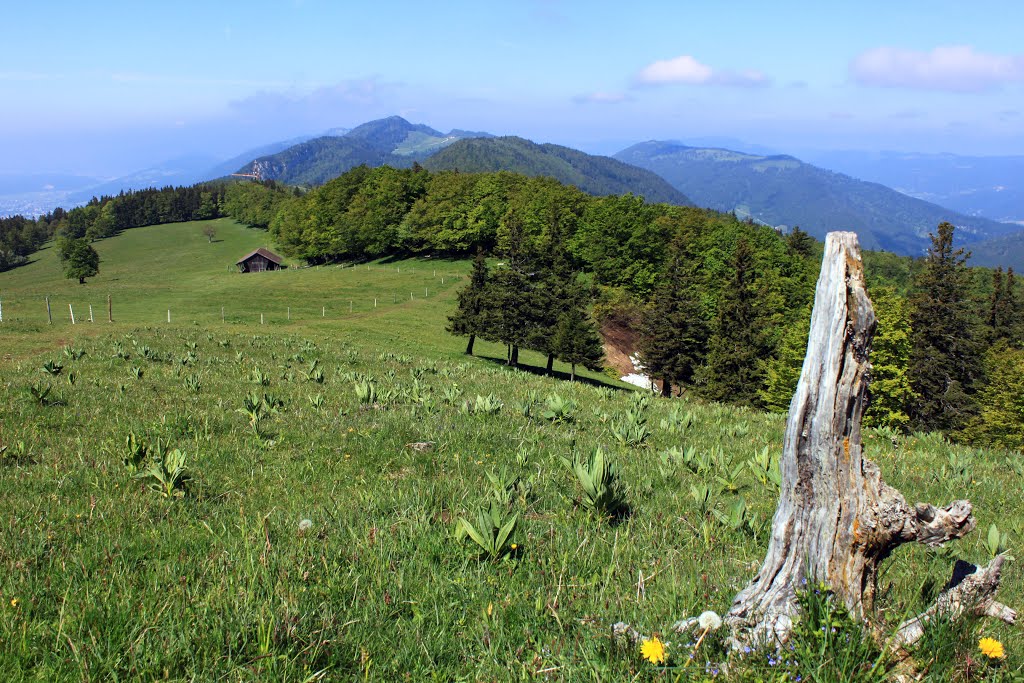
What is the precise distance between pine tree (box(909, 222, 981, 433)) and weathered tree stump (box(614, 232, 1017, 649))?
5390cm

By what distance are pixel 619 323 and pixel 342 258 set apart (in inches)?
2382

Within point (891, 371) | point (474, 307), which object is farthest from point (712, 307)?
point (474, 307)

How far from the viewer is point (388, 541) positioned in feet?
14.1

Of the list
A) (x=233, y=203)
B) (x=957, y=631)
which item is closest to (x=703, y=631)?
(x=957, y=631)

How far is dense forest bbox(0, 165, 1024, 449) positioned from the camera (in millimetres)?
47625

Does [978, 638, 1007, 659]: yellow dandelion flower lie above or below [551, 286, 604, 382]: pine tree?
above

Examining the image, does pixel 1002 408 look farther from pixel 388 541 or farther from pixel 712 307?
pixel 388 541

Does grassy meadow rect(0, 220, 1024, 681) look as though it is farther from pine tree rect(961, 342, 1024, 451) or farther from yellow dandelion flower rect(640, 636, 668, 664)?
pine tree rect(961, 342, 1024, 451)

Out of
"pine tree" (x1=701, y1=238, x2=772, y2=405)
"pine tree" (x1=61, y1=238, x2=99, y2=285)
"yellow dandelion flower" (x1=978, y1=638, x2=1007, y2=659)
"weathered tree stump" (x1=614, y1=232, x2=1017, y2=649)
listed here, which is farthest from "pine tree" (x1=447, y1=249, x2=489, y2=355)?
"pine tree" (x1=61, y1=238, x2=99, y2=285)

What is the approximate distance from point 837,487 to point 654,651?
1250mm

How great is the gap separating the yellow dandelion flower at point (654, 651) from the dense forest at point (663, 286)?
143 ft

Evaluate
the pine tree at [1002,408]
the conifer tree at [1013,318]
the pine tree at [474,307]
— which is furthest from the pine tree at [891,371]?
the pine tree at [474,307]

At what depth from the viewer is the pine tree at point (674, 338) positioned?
54125 millimetres

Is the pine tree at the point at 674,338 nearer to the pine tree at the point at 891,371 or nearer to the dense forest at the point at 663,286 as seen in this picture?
the dense forest at the point at 663,286
